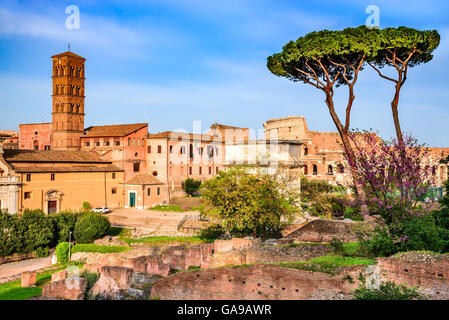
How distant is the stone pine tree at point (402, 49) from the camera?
64.6 ft

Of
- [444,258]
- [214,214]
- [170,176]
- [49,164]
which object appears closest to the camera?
[444,258]

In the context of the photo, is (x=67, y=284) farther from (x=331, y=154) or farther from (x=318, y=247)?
(x=331, y=154)

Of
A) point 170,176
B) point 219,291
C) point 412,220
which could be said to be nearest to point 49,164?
point 170,176

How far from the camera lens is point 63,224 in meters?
26.6

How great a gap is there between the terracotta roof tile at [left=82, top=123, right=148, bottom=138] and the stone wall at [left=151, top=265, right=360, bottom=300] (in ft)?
98.9

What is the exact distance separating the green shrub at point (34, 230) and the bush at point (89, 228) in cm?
170

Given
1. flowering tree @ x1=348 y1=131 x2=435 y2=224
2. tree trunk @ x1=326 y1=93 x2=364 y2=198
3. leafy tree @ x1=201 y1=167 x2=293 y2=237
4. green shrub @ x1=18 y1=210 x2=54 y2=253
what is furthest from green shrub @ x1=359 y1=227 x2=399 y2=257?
green shrub @ x1=18 y1=210 x2=54 y2=253

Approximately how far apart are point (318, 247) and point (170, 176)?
94.2 feet

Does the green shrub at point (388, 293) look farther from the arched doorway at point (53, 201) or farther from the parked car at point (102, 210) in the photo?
the arched doorway at point (53, 201)

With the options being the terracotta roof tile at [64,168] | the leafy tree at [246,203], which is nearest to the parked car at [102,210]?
the terracotta roof tile at [64,168]

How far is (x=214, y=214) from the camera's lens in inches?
873

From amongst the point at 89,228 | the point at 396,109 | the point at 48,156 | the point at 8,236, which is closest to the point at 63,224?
the point at 89,228

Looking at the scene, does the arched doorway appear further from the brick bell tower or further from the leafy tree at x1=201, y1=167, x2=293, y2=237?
the leafy tree at x1=201, y1=167, x2=293, y2=237

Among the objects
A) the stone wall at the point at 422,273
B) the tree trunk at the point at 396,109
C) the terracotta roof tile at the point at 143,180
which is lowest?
the stone wall at the point at 422,273
